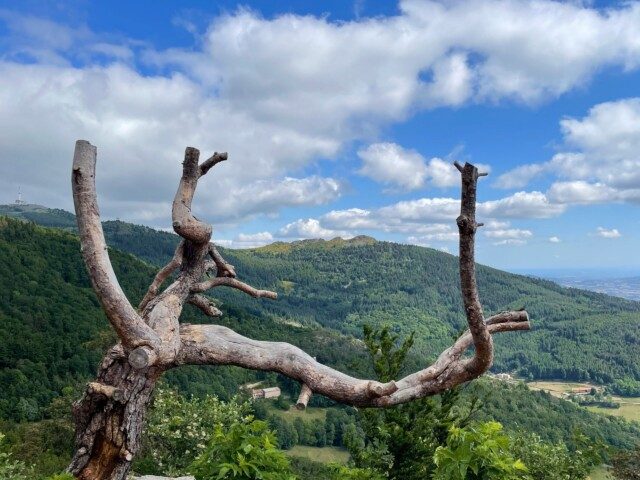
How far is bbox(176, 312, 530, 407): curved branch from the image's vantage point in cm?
545

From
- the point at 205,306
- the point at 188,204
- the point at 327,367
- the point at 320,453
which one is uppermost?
the point at 188,204

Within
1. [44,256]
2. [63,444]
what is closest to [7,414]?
[63,444]

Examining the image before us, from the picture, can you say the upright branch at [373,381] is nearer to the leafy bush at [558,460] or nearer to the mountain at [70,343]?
the leafy bush at [558,460]

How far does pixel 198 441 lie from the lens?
2630 cm

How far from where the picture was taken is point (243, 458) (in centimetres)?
587

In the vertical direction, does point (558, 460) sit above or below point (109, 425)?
below

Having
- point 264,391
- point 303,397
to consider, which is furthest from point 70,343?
point 303,397

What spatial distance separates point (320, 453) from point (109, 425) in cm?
11481

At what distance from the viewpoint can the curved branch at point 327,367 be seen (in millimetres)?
5453

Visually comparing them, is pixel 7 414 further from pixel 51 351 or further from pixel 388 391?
pixel 388 391

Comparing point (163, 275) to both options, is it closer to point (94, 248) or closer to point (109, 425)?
point (94, 248)

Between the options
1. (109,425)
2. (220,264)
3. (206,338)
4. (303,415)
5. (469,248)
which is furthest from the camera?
(303,415)

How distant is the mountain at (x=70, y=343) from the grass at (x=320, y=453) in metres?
20.2

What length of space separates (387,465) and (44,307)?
4892 inches
